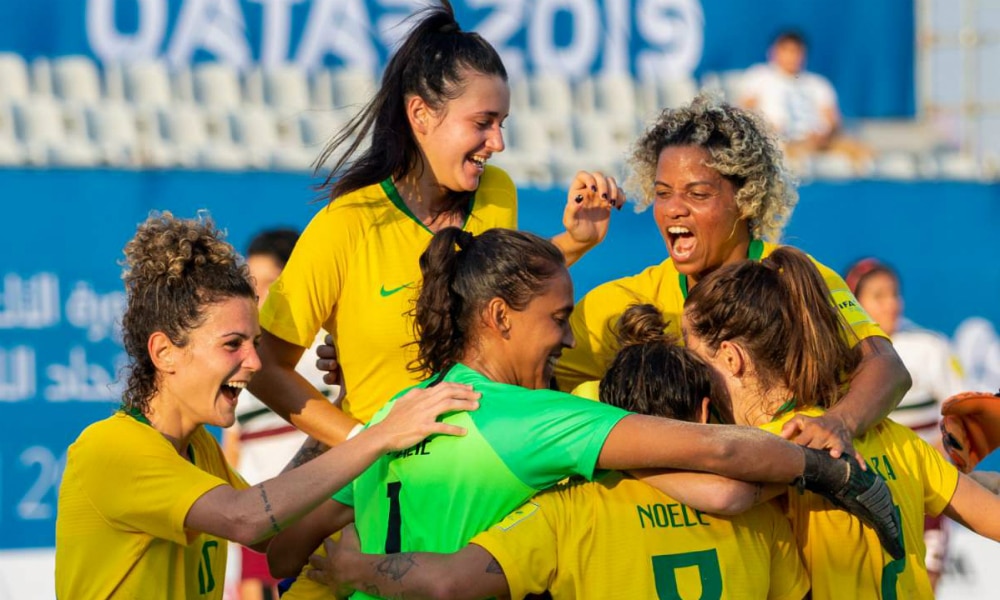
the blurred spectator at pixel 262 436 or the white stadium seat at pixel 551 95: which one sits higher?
the white stadium seat at pixel 551 95

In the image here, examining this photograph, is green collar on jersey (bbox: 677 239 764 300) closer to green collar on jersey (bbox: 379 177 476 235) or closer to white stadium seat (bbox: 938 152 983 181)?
green collar on jersey (bbox: 379 177 476 235)

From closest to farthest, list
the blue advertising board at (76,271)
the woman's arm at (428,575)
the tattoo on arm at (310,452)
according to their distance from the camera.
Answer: the woman's arm at (428,575) → the tattoo on arm at (310,452) → the blue advertising board at (76,271)

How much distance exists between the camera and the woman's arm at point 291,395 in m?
4.05

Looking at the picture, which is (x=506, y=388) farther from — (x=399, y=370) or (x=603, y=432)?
(x=399, y=370)

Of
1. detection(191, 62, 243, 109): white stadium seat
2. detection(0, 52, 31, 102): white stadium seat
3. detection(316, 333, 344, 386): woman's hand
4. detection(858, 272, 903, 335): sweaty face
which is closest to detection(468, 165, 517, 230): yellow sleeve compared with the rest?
detection(316, 333, 344, 386): woman's hand

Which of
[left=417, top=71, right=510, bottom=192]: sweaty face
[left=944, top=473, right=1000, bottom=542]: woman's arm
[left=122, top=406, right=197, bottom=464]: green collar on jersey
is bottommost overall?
[left=944, top=473, right=1000, bottom=542]: woman's arm

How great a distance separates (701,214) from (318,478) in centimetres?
134

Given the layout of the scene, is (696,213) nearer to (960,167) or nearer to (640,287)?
(640,287)

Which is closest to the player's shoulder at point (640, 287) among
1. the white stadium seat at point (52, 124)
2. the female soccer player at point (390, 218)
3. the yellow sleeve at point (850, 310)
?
the female soccer player at point (390, 218)

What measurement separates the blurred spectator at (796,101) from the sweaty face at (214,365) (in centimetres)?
749

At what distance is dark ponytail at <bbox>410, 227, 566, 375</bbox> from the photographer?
3.32 metres

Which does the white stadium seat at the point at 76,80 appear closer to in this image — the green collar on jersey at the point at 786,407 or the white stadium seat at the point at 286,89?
the white stadium seat at the point at 286,89

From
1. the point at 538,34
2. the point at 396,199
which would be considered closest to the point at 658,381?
the point at 396,199

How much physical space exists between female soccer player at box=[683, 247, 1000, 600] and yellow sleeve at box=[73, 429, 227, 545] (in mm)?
1232
